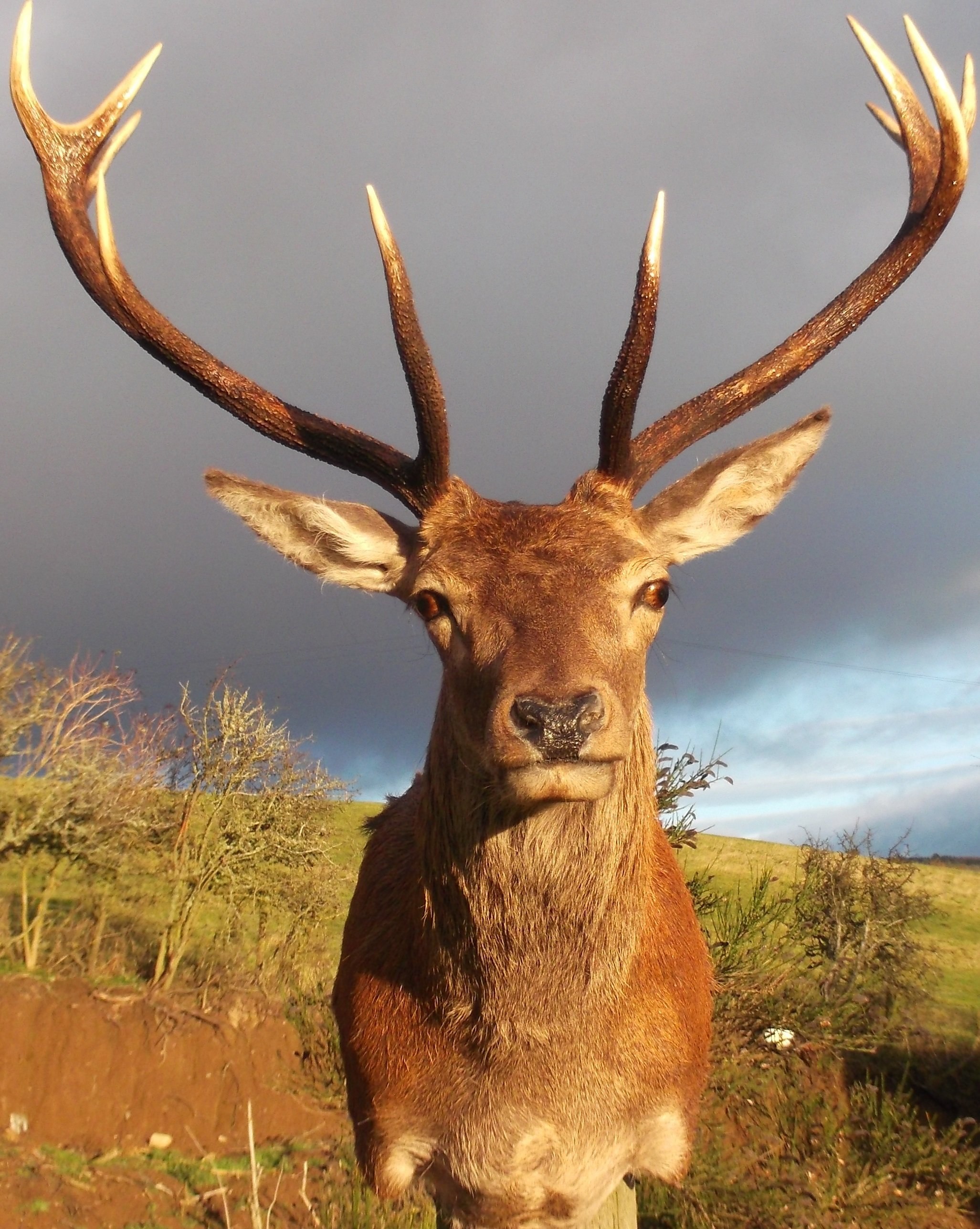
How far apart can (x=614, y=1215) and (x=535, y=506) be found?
3.20m

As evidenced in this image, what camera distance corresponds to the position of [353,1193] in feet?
27.0

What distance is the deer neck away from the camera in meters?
3.77

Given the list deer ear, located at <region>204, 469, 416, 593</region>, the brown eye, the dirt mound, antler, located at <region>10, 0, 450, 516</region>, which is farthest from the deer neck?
the dirt mound

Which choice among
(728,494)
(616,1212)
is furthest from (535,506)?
(616,1212)

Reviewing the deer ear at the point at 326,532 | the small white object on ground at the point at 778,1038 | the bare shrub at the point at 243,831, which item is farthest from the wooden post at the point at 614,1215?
Answer: the bare shrub at the point at 243,831

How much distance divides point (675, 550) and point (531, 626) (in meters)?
1.42

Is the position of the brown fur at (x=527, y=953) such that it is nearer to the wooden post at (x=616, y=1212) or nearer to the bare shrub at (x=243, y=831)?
the wooden post at (x=616, y=1212)

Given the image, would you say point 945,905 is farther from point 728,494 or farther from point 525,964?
point 525,964

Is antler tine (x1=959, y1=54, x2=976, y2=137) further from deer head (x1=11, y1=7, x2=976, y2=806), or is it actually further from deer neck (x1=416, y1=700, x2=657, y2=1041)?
deer neck (x1=416, y1=700, x2=657, y2=1041)

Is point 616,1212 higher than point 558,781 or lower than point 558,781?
lower

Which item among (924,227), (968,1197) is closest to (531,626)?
(924,227)

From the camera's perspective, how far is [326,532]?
4414 millimetres

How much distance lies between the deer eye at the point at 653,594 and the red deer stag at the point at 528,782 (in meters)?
0.04

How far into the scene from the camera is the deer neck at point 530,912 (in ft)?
12.4
